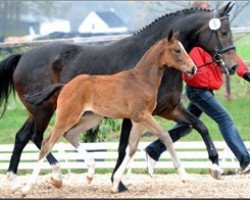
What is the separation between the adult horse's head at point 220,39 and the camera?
8.82 metres

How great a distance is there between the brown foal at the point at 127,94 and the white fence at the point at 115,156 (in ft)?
9.70

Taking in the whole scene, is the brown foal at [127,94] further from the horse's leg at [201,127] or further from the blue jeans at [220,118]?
the blue jeans at [220,118]

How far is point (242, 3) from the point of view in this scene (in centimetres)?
1923

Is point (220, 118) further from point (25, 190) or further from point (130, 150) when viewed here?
point (25, 190)

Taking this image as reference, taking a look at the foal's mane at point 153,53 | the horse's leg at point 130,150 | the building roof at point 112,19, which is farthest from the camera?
the building roof at point 112,19

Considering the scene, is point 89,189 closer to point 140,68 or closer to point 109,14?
point 140,68

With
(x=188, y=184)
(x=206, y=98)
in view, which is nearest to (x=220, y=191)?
(x=188, y=184)

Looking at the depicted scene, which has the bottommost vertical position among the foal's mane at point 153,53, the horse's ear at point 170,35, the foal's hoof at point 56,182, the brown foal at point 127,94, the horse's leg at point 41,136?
the foal's hoof at point 56,182

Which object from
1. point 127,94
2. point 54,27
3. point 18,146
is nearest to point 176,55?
point 127,94

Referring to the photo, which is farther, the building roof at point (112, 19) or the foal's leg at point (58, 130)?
the building roof at point (112, 19)

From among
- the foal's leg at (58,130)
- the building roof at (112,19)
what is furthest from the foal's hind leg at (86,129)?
the building roof at (112,19)

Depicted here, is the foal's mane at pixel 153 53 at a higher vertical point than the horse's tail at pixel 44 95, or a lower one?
higher

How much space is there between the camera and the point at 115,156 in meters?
11.9

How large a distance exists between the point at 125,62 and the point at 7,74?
1997mm
